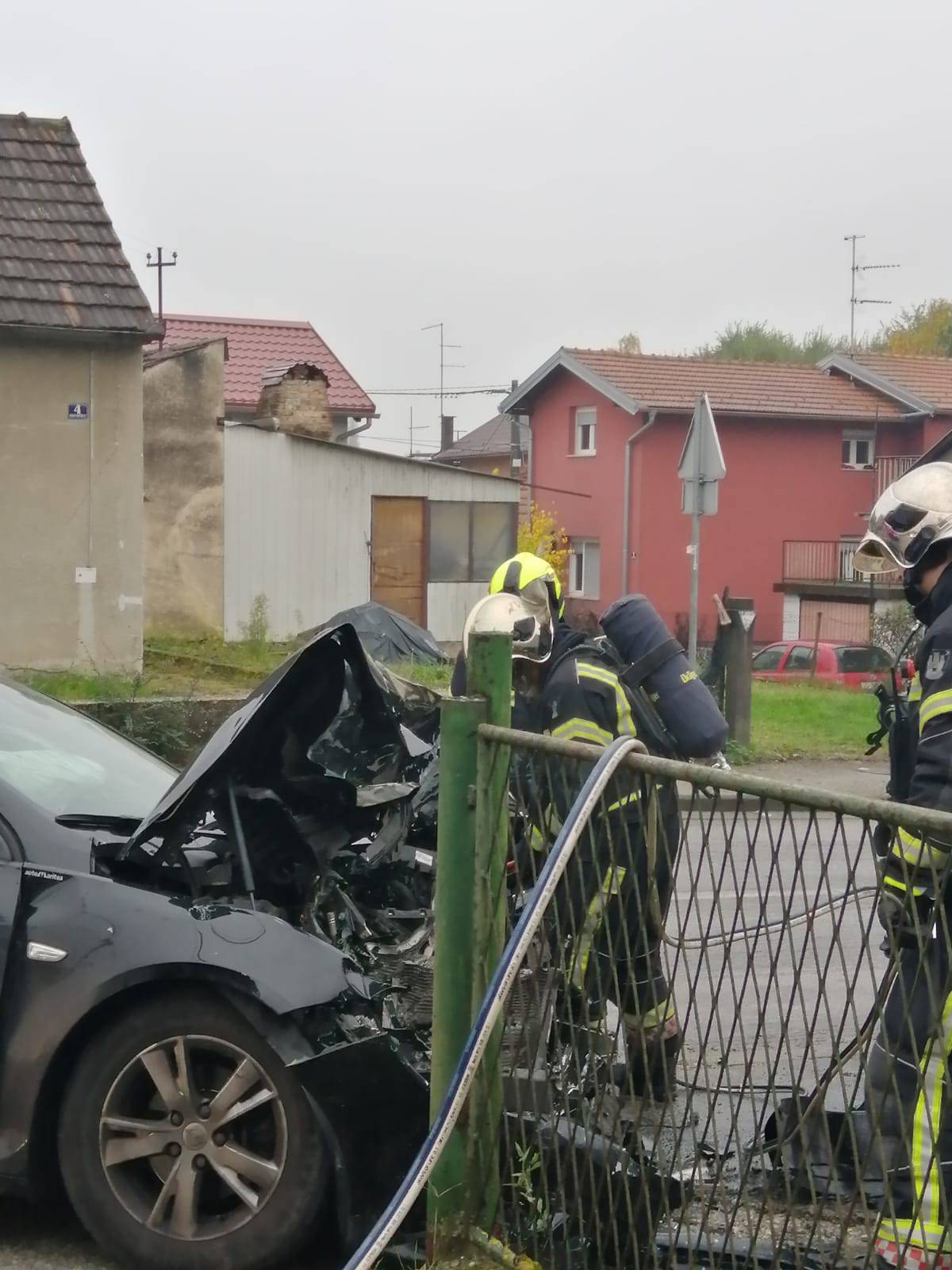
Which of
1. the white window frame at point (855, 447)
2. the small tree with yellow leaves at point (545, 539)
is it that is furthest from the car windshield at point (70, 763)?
the white window frame at point (855, 447)

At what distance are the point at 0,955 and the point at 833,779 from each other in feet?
34.2

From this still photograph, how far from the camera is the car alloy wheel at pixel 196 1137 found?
3.67 metres

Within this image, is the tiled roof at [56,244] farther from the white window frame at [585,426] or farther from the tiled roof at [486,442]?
the tiled roof at [486,442]

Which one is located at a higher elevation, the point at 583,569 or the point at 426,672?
the point at 583,569

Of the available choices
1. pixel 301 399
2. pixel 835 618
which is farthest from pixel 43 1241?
pixel 835 618

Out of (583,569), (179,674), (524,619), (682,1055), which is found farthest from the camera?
(583,569)

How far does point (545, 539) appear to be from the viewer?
3991 centimetres

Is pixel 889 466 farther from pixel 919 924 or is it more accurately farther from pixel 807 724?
pixel 919 924

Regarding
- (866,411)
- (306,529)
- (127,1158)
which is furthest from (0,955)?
(866,411)

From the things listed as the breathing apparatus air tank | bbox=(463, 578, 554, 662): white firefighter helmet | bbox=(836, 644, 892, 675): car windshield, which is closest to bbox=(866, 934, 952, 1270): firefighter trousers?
the breathing apparatus air tank

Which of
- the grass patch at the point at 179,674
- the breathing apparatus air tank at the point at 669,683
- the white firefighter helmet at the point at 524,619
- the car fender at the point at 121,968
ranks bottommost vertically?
the grass patch at the point at 179,674

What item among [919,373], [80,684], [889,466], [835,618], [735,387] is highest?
[919,373]

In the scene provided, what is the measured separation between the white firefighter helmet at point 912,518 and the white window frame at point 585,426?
39093 millimetres

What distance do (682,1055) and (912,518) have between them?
1.50 m
